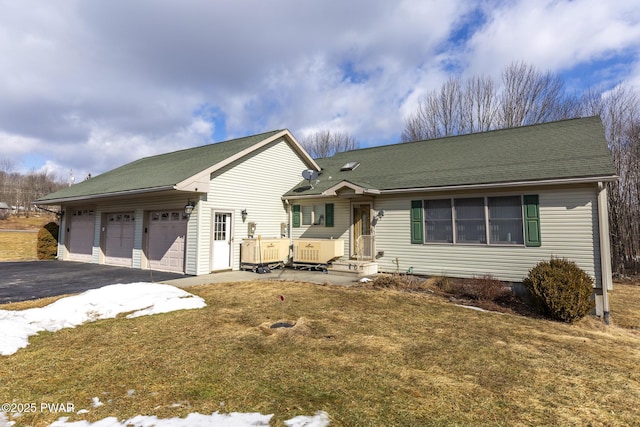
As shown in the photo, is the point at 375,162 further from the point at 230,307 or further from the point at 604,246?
the point at 230,307

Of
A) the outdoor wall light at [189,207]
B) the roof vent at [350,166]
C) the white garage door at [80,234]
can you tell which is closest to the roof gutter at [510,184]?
the roof vent at [350,166]

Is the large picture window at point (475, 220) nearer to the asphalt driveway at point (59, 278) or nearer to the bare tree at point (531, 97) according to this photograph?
the asphalt driveway at point (59, 278)

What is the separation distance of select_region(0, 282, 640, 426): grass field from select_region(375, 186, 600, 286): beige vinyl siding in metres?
2.46

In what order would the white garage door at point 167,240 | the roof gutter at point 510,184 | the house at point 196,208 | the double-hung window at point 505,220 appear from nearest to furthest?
the roof gutter at point 510,184 < the double-hung window at point 505,220 < the house at point 196,208 < the white garage door at point 167,240

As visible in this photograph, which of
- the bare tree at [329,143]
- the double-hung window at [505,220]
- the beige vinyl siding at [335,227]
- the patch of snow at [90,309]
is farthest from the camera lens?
the bare tree at [329,143]

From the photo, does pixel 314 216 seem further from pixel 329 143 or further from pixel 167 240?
pixel 329 143

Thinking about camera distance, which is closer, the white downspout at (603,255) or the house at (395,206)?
the white downspout at (603,255)

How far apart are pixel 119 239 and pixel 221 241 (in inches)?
217

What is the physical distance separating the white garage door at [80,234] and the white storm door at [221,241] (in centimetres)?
772

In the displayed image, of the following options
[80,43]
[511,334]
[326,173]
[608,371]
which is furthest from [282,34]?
[608,371]

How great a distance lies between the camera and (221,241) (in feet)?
38.7

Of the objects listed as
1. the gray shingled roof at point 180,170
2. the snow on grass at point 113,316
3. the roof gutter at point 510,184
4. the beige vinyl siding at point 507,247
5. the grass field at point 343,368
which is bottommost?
the grass field at point 343,368

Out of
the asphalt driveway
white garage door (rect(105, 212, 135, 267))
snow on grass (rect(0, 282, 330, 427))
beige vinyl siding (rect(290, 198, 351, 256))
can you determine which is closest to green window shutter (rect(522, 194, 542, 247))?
beige vinyl siding (rect(290, 198, 351, 256))

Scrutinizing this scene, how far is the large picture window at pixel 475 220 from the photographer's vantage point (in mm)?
9461
